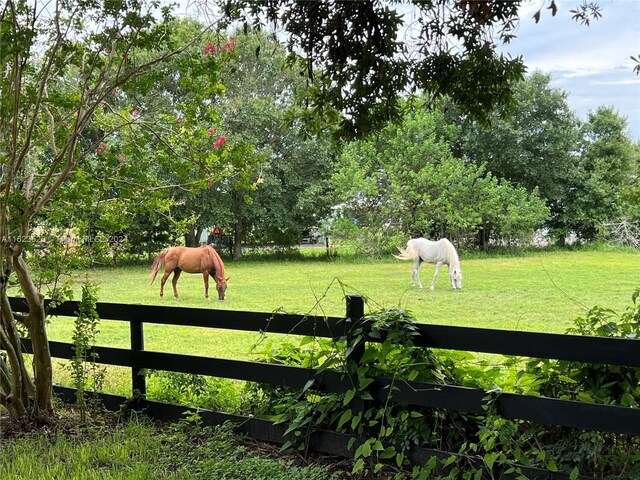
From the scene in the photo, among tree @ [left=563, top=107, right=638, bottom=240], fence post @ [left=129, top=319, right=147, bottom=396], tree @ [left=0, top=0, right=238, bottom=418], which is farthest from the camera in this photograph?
tree @ [left=563, top=107, right=638, bottom=240]

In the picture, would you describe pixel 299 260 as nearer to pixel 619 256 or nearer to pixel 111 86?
pixel 619 256

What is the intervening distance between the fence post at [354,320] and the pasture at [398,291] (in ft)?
8.38

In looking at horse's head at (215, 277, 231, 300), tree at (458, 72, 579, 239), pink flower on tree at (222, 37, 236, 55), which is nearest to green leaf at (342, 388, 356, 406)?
pink flower on tree at (222, 37, 236, 55)

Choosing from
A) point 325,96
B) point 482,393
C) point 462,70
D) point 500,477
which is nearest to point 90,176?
point 325,96

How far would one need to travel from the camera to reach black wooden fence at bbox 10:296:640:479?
2.31 m

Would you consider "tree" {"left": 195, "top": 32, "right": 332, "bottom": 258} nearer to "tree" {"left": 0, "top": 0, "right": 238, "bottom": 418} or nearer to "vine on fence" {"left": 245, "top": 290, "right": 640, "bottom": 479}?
"tree" {"left": 0, "top": 0, "right": 238, "bottom": 418}

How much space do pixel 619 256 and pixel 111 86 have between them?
16.4 m

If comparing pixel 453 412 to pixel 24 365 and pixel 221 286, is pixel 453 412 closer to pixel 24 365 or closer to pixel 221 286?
pixel 24 365

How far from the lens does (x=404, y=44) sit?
9.74ft

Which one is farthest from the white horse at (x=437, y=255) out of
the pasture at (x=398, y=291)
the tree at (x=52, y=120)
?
the tree at (x=52, y=120)

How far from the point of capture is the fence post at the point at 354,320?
9.66 ft

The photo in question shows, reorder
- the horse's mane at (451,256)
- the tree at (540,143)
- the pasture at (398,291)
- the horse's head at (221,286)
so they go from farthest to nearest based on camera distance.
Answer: the tree at (540,143) < the horse's mane at (451,256) < the horse's head at (221,286) < the pasture at (398,291)

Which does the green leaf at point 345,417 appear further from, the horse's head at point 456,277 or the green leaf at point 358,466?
the horse's head at point 456,277

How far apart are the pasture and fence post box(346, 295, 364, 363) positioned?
256cm
